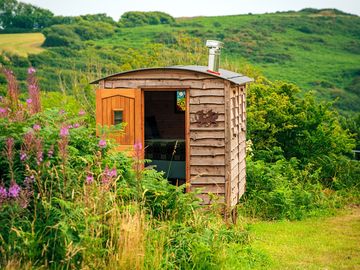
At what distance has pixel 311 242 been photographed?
1049 cm

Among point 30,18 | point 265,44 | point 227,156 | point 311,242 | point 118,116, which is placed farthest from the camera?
point 265,44

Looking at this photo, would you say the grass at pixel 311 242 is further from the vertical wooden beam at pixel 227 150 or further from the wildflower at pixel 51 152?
the wildflower at pixel 51 152

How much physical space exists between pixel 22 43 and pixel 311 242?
4065 cm

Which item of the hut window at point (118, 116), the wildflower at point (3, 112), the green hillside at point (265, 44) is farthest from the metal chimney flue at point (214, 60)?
the green hillside at point (265, 44)

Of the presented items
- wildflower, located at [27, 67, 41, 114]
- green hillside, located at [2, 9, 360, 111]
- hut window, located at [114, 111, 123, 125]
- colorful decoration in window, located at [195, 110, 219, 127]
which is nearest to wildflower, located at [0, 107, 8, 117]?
wildflower, located at [27, 67, 41, 114]

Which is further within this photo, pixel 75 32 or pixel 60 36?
pixel 75 32

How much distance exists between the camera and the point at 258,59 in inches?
2063

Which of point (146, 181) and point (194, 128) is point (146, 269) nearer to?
point (146, 181)

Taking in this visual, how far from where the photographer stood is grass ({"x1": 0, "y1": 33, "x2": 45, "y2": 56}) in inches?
1801

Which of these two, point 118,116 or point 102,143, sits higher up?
point 102,143

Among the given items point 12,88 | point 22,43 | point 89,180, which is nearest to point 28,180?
point 89,180

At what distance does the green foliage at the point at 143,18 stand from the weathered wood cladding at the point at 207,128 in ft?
167

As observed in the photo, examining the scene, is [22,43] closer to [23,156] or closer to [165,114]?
[165,114]

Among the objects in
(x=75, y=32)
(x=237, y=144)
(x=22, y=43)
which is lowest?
(x=22, y=43)
